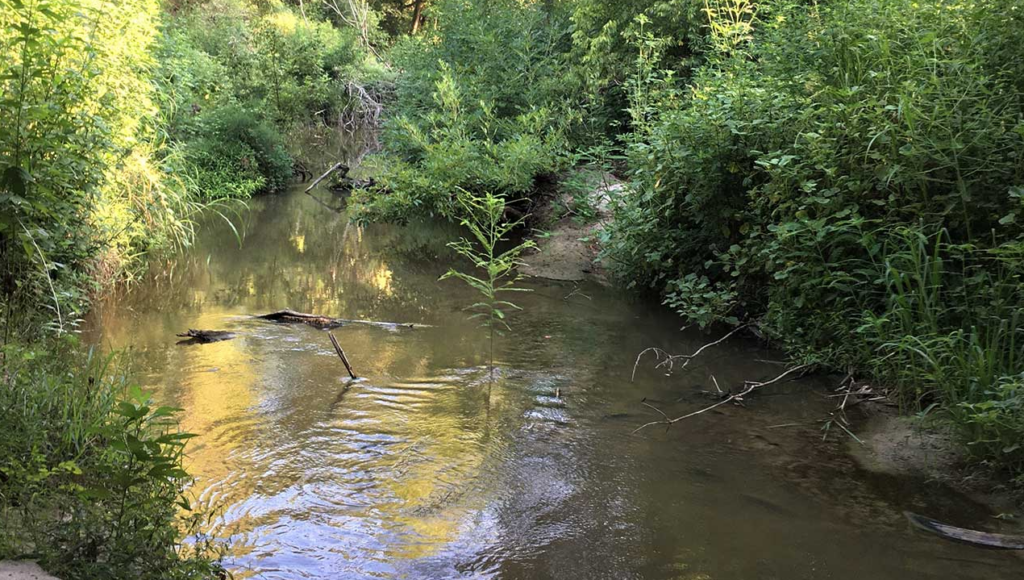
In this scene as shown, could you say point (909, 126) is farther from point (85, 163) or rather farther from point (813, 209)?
point (85, 163)

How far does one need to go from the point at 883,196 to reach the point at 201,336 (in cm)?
598

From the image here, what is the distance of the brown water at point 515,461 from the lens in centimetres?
372

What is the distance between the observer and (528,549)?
12.6 feet

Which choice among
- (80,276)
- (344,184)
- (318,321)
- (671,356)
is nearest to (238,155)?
(344,184)

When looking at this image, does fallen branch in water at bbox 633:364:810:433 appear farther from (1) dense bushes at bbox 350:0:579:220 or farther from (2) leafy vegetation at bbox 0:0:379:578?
(1) dense bushes at bbox 350:0:579:220

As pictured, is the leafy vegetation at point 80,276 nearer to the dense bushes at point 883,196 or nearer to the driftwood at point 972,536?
the driftwood at point 972,536

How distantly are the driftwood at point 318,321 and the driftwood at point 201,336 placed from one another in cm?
76

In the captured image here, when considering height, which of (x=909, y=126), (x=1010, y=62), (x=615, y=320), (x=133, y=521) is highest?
(x=1010, y=62)

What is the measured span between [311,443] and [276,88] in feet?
62.7

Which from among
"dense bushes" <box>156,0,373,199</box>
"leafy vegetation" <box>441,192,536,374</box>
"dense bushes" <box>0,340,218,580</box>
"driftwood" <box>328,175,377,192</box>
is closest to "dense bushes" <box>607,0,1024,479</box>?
"leafy vegetation" <box>441,192,536,374</box>

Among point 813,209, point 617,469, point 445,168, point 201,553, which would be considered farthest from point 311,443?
point 445,168

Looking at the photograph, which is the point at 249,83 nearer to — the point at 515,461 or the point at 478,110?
the point at 478,110

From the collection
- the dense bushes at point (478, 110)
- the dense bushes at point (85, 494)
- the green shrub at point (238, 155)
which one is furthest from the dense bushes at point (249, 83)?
the dense bushes at point (85, 494)

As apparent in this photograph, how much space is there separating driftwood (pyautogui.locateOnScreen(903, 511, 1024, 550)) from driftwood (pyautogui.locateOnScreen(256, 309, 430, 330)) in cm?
521
